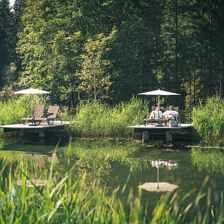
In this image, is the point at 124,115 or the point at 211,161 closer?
the point at 211,161

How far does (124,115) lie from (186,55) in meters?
16.6

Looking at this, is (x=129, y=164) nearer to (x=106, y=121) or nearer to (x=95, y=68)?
(x=106, y=121)

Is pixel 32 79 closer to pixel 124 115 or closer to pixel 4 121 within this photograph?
pixel 4 121

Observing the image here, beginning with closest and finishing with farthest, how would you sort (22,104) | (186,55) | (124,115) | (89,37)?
(124,115), (22,104), (89,37), (186,55)

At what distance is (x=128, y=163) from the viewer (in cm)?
1329

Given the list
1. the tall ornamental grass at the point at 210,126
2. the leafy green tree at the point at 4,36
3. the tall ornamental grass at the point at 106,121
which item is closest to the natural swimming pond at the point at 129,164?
the tall ornamental grass at the point at 106,121

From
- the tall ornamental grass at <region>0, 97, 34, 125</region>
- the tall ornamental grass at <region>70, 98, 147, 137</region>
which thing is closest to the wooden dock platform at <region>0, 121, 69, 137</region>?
the tall ornamental grass at <region>70, 98, 147, 137</region>

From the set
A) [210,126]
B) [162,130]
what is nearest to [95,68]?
[162,130]

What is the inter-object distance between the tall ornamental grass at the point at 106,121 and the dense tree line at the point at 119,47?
21.0ft

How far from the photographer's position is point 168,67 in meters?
35.3

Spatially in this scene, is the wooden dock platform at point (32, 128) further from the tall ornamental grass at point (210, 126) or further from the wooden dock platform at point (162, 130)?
the tall ornamental grass at point (210, 126)

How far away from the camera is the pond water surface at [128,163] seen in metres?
10.1

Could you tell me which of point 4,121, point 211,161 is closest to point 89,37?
point 4,121

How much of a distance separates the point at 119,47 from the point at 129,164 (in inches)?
684
